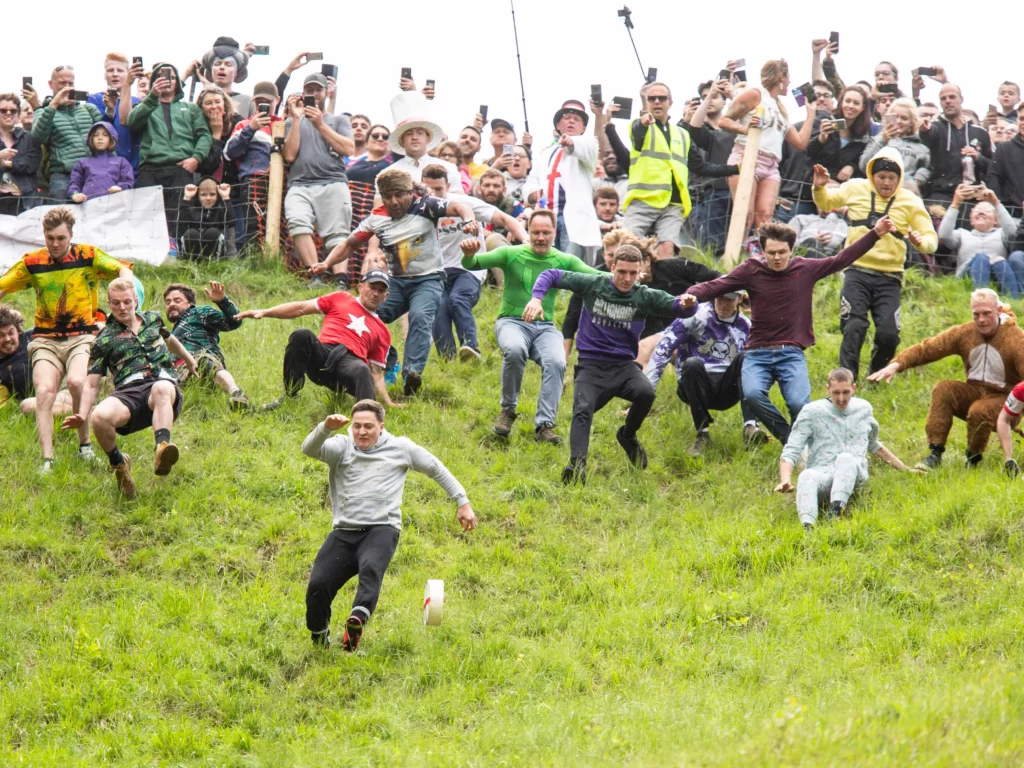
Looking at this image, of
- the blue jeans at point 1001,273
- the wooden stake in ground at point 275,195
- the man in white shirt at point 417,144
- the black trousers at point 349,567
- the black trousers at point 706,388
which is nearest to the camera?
the black trousers at point 349,567

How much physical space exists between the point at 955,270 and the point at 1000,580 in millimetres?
7425

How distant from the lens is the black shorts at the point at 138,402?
1067 cm

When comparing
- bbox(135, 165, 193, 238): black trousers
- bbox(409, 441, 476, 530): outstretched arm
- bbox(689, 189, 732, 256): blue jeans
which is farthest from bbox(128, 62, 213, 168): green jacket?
bbox(409, 441, 476, 530): outstretched arm

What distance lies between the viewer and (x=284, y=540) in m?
10.7

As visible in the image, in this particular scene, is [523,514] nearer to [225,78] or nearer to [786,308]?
[786,308]

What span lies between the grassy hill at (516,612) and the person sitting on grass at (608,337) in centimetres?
58

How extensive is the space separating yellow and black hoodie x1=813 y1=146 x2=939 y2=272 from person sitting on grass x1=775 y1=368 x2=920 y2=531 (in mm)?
2509

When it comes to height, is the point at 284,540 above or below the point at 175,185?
below

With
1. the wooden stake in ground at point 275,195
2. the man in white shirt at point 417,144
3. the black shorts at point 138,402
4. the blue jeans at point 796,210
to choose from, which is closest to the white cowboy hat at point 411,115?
the man in white shirt at point 417,144

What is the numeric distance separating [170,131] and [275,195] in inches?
55.4

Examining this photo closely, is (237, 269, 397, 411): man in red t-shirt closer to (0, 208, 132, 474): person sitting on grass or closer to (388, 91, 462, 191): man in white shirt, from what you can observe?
(0, 208, 132, 474): person sitting on grass

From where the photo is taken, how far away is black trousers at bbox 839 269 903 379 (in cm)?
→ 1296

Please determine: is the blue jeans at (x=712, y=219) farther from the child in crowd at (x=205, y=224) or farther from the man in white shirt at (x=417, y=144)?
the child in crowd at (x=205, y=224)

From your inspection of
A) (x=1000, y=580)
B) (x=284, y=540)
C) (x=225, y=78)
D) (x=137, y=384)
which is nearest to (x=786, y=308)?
(x=1000, y=580)
